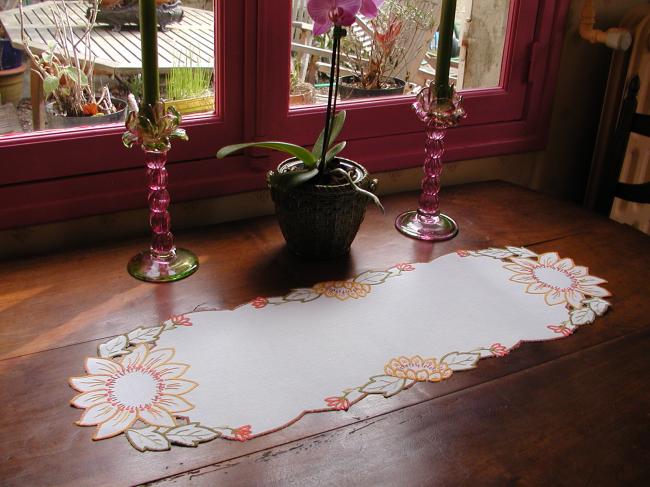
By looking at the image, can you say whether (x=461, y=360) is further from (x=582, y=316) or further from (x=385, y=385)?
(x=582, y=316)

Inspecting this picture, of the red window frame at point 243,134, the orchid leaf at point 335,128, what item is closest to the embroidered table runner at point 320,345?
the orchid leaf at point 335,128

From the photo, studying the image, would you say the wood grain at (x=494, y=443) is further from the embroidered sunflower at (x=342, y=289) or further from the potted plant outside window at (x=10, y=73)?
the potted plant outside window at (x=10, y=73)

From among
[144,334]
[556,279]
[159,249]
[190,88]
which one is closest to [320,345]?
[144,334]

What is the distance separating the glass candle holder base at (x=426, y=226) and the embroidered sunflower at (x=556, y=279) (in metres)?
0.14

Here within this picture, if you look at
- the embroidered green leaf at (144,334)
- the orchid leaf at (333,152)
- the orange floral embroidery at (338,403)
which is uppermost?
the orchid leaf at (333,152)

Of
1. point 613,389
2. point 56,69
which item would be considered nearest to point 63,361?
point 56,69

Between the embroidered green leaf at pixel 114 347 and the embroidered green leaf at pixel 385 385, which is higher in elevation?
the embroidered green leaf at pixel 114 347

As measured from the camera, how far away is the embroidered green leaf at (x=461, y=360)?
36.8 inches

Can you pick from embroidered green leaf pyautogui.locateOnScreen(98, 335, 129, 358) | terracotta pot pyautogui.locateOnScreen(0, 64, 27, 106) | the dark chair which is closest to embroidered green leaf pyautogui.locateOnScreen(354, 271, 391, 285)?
embroidered green leaf pyautogui.locateOnScreen(98, 335, 129, 358)

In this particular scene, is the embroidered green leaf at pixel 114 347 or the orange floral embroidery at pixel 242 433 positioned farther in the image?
the embroidered green leaf at pixel 114 347

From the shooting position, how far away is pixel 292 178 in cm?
111

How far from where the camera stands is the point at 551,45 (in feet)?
5.13

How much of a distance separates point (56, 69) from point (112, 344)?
502 millimetres

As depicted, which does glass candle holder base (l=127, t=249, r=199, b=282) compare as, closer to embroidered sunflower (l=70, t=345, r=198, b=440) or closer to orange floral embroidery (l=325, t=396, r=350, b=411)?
embroidered sunflower (l=70, t=345, r=198, b=440)
